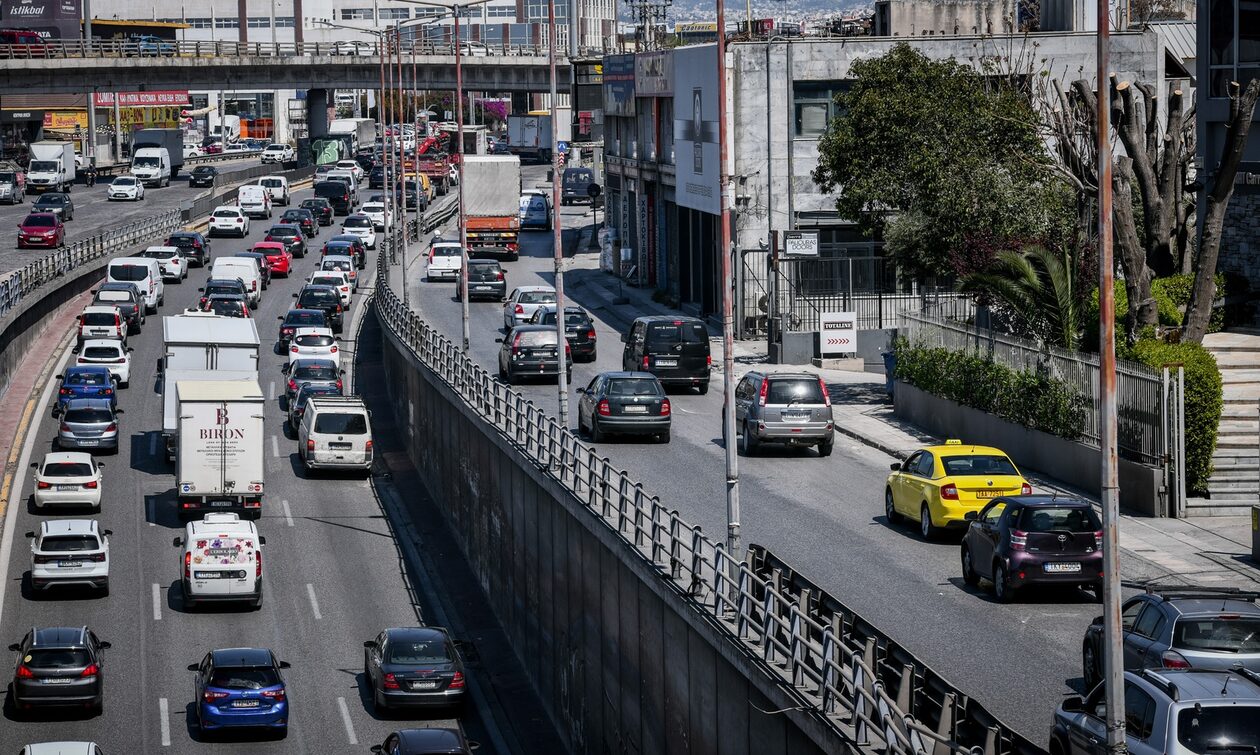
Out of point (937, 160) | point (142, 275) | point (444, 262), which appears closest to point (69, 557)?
point (937, 160)

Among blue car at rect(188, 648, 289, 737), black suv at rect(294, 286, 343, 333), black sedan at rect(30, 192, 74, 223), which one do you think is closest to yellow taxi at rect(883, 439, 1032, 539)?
blue car at rect(188, 648, 289, 737)

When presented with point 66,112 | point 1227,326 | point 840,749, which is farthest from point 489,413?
point 66,112

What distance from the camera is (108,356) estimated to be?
59375mm

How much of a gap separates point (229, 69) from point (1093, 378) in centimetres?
8274

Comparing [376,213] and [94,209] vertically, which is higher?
[94,209]

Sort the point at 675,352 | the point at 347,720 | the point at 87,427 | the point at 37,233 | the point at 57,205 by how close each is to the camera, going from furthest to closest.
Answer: the point at 57,205, the point at 37,233, the point at 87,427, the point at 675,352, the point at 347,720

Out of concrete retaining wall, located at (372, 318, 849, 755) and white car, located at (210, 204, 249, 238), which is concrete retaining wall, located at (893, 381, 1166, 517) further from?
white car, located at (210, 204, 249, 238)

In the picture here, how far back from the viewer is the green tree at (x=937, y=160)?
1780 inches

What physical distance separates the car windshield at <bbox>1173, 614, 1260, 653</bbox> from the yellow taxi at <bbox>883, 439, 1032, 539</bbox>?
10.1m

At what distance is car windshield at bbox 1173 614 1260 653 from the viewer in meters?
18.7

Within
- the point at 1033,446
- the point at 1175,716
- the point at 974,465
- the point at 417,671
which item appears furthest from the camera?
the point at 1033,446

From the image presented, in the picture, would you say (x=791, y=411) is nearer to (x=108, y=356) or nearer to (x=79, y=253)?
(x=108, y=356)

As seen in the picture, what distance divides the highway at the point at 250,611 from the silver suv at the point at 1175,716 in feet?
58.5

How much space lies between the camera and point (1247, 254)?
43844 mm
